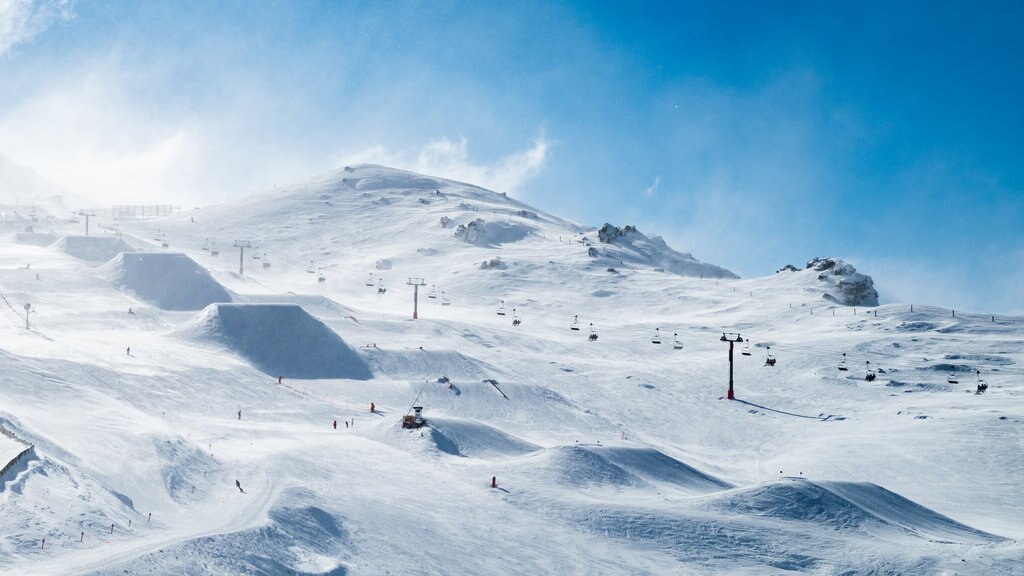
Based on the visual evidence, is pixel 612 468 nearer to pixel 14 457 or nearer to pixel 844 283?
pixel 14 457

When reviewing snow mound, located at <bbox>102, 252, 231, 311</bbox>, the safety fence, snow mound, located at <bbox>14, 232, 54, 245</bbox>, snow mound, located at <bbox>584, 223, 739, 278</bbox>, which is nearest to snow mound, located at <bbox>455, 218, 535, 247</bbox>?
snow mound, located at <bbox>584, 223, 739, 278</bbox>

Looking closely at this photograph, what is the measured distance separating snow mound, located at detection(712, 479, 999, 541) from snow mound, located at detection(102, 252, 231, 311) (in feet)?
184

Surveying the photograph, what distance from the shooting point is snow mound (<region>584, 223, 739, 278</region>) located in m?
133

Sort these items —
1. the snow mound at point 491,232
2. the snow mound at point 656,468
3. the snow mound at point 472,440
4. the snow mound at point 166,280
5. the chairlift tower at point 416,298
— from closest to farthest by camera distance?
1. the snow mound at point 656,468
2. the snow mound at point 472,440
3. the snow mound at point 166,280
4. the chairlift tower at point 416,298
5. the snow mound at point 491,232

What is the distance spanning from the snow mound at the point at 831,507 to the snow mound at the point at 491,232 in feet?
357

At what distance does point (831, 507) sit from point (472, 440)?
16297 mm

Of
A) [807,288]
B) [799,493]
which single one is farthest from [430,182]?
[799,493]

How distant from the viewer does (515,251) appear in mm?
131750

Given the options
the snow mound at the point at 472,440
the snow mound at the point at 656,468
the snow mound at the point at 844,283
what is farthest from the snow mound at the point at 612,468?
the snow mound at the point at 844,283

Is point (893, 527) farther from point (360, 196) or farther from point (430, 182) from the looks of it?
point (430, 182)

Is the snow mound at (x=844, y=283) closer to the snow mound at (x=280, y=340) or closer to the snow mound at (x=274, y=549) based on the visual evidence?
the snow mound at (x=280, y=340)

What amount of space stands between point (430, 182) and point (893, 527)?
6655 inches

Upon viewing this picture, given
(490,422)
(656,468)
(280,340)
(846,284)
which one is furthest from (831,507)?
(846,284)

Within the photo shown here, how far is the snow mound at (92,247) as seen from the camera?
87.5 metres
